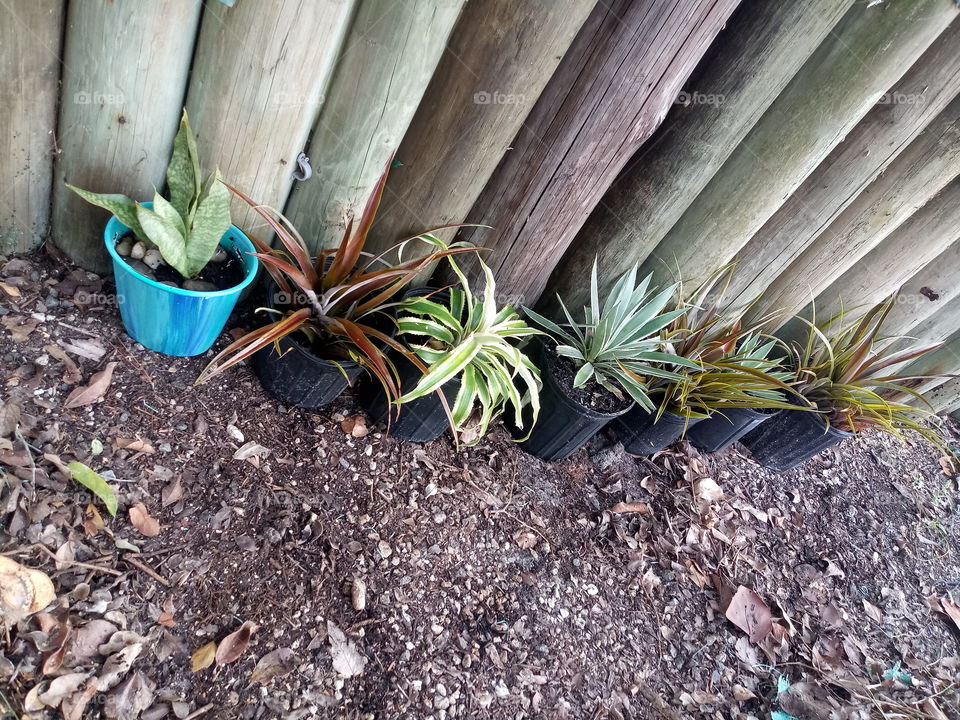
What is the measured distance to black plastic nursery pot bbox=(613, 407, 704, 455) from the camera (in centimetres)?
237

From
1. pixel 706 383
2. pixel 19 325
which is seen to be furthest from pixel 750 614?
pixel 19 325

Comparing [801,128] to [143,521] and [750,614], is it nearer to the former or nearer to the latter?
[750,614]

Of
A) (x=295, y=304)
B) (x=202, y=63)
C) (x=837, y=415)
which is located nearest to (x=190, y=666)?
(x=295, y=304)

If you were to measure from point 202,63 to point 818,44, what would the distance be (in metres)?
1.67

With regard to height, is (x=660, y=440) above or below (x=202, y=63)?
below

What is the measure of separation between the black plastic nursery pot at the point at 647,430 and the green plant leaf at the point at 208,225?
161 centimetres

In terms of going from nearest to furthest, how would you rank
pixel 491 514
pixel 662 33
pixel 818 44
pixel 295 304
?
pixel 662 33 → pixel 818 44 → pixel 295 304 → pixel 491 514

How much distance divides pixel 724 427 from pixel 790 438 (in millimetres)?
367

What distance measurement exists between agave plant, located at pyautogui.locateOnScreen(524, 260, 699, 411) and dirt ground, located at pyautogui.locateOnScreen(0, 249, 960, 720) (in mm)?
399

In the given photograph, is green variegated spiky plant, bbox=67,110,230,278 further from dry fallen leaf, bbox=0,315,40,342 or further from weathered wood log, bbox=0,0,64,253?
dry fallen leaf, bbox=0,315,40,342

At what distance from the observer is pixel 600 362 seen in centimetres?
219

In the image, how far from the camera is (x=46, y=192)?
1798 mm

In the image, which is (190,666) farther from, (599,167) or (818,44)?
(818,44)

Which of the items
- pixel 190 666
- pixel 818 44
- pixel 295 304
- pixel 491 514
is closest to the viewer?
pixel 190 666
